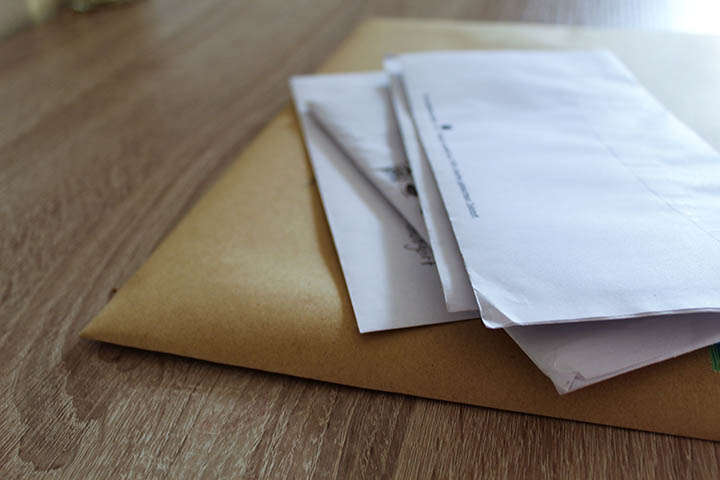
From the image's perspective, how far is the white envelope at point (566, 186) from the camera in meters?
0.28

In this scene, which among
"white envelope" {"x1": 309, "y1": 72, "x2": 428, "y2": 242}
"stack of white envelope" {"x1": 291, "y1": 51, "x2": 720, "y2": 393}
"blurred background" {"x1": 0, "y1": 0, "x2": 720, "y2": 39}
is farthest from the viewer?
"blurred background" {"x1": 0, "y1": 0, "x2": 720, "y2": 39}

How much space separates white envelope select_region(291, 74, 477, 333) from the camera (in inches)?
12.8

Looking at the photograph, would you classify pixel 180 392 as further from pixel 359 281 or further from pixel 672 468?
pixel 672 468

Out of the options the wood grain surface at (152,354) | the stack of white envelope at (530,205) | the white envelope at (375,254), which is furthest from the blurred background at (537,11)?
the white envelope at (375,254)

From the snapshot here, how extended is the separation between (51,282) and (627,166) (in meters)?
0.36

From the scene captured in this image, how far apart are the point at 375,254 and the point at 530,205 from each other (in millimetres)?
92

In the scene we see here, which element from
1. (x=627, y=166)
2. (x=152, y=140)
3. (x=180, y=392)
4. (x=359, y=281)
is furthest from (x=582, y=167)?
(x=152, y=140)

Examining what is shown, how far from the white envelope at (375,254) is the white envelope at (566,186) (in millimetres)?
36

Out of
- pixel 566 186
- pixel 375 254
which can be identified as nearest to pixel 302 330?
pixel 375 254

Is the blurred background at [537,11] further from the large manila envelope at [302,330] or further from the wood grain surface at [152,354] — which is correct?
the large manila envelope at [302,330]

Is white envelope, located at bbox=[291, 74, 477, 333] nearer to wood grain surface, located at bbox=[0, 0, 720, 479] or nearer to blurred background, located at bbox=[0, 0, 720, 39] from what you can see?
wood grain surface, located at bbox=[0, 0, 720, 479]

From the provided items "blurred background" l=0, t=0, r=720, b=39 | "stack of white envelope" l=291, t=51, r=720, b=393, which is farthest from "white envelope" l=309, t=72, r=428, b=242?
"blurred background" l=0, t=0, r=720, b=39

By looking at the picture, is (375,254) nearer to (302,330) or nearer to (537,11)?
(302,330)

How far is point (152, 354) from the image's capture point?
13.3 inches
